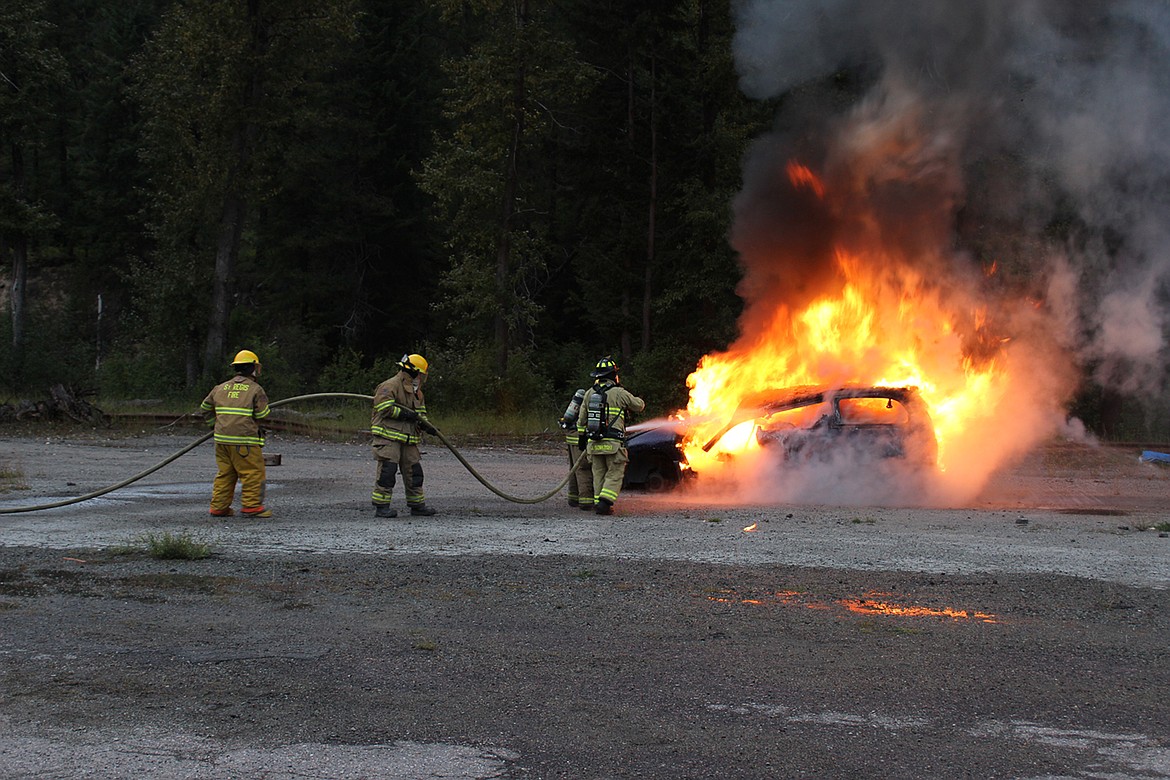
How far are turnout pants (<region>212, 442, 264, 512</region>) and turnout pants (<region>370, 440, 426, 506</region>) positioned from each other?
4.20 ft

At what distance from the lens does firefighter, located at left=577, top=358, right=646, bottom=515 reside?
40.7ft

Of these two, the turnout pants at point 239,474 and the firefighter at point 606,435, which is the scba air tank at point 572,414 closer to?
the firefighter at point 606,435

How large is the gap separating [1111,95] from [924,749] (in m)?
13.0

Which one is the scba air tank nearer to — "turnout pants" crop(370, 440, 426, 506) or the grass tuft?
"turnout pants" crop(370, 440, 426, 506)

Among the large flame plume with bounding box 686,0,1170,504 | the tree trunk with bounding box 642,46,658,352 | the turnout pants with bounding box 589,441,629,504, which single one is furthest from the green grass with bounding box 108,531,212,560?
the tree trunk with bounding box 642,46,658,352

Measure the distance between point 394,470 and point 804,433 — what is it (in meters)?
5.11

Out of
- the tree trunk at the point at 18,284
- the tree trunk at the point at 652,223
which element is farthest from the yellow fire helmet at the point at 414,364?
the tree trunk at the point at 18,284

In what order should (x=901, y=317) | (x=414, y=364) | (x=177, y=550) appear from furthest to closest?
1. (x=901, y=317)
2. (x=414, y=364)
3. (x=177, y=550)

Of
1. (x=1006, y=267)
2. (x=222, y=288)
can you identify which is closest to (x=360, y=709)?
(x=1006, y=267)

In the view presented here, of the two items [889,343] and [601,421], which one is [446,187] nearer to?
[889,343]

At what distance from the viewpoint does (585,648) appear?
21.6 feet

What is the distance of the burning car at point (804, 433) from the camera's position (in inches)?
530

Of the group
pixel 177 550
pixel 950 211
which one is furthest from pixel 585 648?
pixel 950 211

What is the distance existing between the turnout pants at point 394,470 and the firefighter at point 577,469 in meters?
1.77
